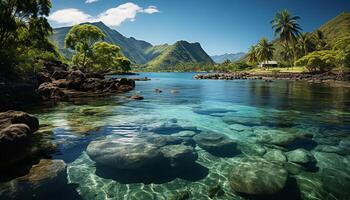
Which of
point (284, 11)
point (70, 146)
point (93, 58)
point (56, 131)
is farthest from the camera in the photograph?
point (284, 11)

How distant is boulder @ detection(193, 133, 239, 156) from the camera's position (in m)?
12.9

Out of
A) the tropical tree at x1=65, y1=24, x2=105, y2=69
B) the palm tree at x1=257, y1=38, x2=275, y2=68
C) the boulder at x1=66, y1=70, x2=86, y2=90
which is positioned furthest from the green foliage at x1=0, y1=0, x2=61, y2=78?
the palm tree at x1=257, y1=38, x2=275, y2=68

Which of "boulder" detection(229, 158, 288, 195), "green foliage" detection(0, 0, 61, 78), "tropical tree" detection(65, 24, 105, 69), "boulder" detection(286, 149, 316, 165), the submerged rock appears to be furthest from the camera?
"tropical tree" detection(65, 24, 105, 69)

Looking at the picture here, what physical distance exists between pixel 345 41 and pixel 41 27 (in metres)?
85.0

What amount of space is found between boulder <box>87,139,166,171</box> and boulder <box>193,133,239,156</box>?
3054 mm

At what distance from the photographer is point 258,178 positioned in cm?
930

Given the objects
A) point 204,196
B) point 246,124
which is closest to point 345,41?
point 246,124

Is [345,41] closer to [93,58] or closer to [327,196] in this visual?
[93,58]

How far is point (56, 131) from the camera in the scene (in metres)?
16.8

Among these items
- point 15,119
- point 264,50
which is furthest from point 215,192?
point 264,50

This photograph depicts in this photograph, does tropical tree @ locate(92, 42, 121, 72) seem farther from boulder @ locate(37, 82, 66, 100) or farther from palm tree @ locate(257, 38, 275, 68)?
palm tree @ locate(257, 38, 275, 68)

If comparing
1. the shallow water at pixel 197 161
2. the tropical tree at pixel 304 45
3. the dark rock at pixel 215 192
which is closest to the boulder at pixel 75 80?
the shallow water at pixel 197 161

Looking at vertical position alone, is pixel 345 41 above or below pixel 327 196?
above

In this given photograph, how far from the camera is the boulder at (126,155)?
34.9 feet
